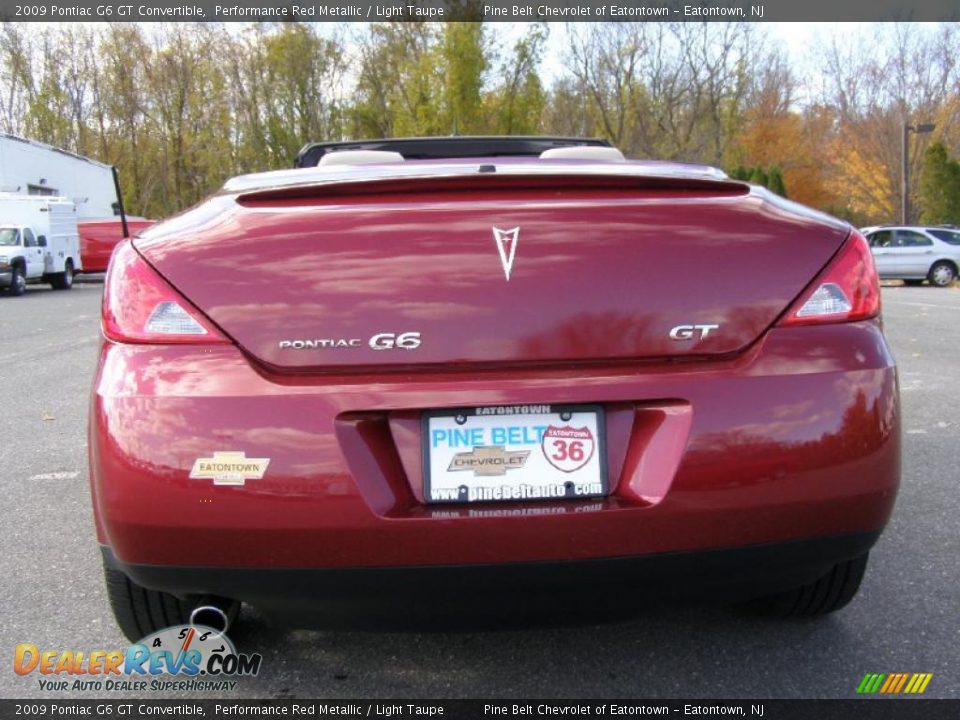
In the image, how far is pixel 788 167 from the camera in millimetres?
50438

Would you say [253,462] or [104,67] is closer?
[253,462]

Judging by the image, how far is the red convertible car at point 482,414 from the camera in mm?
1838

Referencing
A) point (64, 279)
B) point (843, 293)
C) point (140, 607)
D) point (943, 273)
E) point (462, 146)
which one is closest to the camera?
point (843, 293)

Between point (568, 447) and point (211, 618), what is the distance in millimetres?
1098

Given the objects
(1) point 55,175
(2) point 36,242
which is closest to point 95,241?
(1) point 55,175

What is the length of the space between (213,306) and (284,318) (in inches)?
6.4

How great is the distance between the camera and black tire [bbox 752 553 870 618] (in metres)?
2.41

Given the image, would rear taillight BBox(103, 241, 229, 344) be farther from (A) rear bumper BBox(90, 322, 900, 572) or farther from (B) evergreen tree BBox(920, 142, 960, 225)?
(B) evergreen tree BBox(920, 142, 960, 225)

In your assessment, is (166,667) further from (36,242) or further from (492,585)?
(36,242)

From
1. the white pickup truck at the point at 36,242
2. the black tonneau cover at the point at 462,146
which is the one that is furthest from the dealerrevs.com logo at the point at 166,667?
the white pickup truck at the point at 36,242

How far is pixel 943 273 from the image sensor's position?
2181cm

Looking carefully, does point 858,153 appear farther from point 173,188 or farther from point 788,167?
point 173,188

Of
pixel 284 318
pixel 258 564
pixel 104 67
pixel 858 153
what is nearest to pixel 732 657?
pixel 258 564

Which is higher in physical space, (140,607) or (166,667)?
(140,607)
